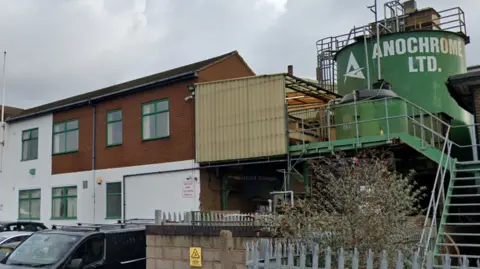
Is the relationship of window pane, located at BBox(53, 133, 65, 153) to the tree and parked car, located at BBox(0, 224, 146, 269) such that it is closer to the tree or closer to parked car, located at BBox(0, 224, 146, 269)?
parked car, located at BBox(0, 224, 146, 269)

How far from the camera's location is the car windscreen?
9594 mm

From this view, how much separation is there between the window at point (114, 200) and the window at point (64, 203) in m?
2.40

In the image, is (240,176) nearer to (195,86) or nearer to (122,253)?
(195,86)

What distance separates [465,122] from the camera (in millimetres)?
19859

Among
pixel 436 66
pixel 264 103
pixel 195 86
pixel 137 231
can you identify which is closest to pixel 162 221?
pixel 137 231

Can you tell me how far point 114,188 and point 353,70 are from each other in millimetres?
11085

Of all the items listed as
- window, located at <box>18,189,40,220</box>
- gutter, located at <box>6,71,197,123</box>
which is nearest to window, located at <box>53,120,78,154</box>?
gutter, located at <box>6,71,197,123</box>

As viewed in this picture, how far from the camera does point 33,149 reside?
2617 centimetres

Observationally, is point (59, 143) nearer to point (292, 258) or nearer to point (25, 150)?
point (25, 150)

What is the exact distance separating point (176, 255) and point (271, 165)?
912 cm

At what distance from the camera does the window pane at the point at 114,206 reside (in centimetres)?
2161

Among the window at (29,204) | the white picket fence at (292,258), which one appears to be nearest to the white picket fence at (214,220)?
the white picket fence at (292,258)

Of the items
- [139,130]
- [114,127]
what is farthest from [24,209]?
[139,130]

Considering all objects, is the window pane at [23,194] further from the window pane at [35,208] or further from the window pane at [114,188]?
the window pane at [114,188]
